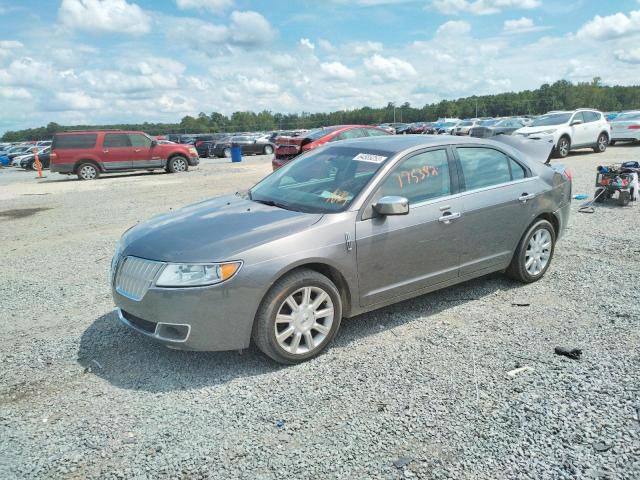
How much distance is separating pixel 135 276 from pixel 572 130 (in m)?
17.9

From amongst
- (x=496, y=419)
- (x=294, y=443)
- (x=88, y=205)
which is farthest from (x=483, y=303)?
(x=88, y=205)

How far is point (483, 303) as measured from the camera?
15.6 feet

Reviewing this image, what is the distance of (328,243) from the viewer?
365cm

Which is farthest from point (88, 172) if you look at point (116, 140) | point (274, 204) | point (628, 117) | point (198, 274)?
point (628, 117)

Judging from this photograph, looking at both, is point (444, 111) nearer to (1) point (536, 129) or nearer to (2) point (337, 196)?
(1) point (536, 129)

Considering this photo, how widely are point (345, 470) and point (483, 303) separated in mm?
2698

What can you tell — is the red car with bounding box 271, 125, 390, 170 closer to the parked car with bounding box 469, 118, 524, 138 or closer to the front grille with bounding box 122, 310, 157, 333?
the parked car with bounding box 469, 118, 524, 138

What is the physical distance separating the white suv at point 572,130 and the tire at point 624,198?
8.64 m

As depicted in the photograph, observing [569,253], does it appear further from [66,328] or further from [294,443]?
[66,328]

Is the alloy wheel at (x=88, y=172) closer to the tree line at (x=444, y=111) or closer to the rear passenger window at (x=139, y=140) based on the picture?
the rear passenger window at (x=139, y=140)

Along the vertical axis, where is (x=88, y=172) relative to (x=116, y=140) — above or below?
below

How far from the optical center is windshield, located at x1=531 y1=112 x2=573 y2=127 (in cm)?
1766

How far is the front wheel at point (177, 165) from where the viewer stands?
20.6 m

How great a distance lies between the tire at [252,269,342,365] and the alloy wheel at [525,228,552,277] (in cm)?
250
